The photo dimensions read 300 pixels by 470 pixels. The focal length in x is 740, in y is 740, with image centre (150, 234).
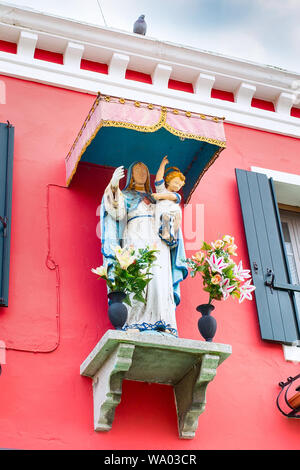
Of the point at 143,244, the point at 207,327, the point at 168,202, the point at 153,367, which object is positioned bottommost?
the point at 153,367

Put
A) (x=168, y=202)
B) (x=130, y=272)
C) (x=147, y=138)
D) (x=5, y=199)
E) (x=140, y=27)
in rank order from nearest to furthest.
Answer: (x=130, y=272) → (x=5, y=199) → (x=168, y=202) → (x=147, y=138) → (x=140, y=27)

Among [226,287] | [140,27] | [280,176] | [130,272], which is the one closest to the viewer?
[130,272]

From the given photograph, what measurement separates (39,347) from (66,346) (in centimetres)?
21

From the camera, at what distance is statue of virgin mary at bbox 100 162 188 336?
5.61 metres

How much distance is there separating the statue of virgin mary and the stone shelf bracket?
0.65 feet

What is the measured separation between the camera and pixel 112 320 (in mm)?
5332

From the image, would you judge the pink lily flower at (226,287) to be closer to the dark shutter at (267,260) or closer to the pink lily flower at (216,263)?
the pink lily flower at (216,263)

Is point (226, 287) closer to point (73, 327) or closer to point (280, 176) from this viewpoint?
point (73, 327)

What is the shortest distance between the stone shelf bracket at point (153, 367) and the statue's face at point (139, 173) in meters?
1.52

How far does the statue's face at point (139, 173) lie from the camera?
6.38m

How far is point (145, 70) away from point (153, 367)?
3.33 metres

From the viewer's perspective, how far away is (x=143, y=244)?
590 cm

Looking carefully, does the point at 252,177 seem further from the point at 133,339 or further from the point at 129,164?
the point at 133,339

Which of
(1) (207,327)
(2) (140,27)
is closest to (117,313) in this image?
(1) (207,327)
